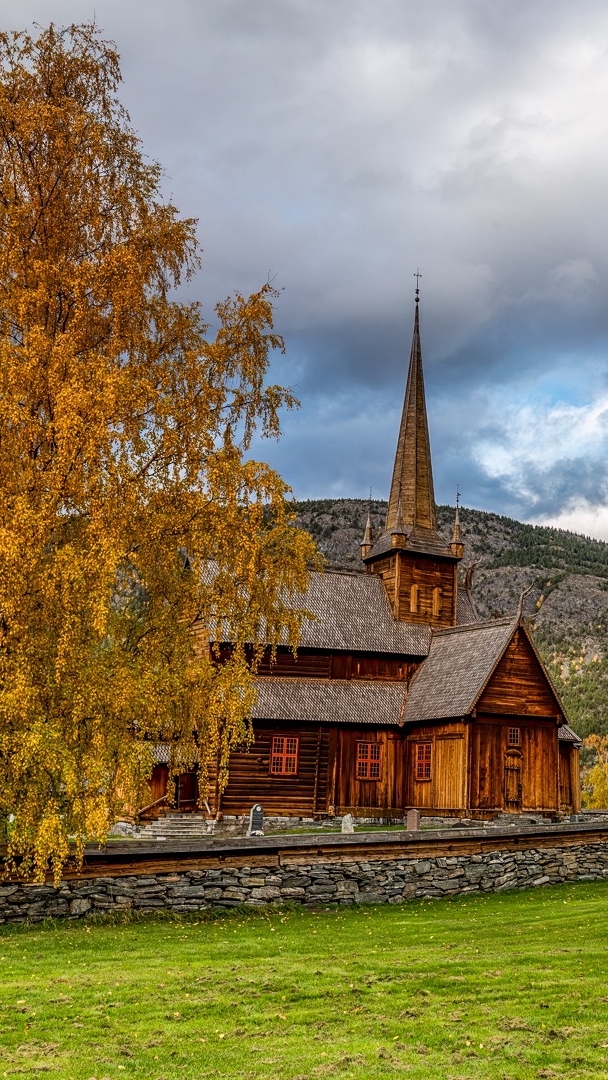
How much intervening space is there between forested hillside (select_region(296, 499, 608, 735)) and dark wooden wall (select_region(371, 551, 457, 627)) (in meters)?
61.2

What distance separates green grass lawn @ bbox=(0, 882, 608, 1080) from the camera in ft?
35.4

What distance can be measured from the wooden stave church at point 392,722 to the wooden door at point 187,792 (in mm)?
52

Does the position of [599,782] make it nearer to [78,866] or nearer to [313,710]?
[313,710]

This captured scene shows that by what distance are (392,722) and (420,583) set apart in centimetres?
739

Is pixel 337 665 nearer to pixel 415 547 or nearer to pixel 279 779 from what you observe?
pixel 279 779

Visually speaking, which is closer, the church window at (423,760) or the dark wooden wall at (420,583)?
the church window at (423,760)

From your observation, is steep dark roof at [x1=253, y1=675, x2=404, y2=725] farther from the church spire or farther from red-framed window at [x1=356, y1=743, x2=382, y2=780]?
the church spire

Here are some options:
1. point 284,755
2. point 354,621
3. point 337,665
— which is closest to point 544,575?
point 354,621

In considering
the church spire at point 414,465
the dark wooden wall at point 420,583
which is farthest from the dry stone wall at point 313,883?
the church spire at point 414,465

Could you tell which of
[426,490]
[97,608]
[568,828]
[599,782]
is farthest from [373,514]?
[97,608]

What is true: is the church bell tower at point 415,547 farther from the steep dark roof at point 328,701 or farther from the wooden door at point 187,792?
the wooden door at point 187,792

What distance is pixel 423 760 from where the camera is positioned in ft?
123

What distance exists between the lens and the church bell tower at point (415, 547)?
42.5 m

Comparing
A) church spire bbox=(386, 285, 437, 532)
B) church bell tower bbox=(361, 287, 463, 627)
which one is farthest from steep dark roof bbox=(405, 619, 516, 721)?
church spire bbox=(386, 285, 437, 532)
